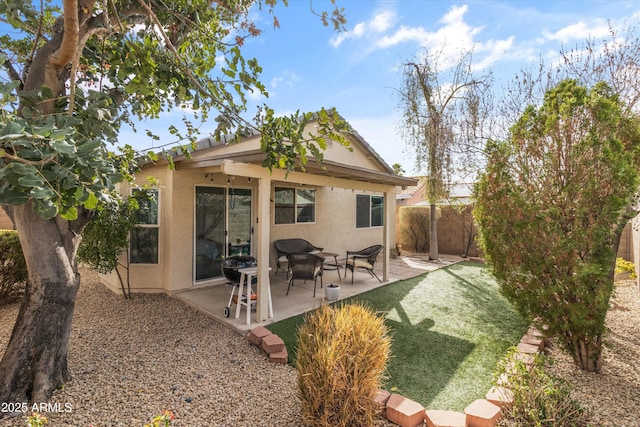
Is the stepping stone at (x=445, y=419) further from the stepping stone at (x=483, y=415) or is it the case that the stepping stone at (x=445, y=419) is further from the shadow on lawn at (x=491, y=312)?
the shadow on lawn at (x=491, y=312)

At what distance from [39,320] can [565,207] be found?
5.99 metres

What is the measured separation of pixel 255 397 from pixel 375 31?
19.3 feet

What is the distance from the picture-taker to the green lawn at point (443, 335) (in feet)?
11.7

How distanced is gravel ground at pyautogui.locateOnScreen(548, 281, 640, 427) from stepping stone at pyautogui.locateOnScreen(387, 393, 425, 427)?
152 cm

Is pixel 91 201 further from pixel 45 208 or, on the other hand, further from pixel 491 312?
pixel 491 312

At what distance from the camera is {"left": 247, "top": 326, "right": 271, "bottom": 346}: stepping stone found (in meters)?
4.51

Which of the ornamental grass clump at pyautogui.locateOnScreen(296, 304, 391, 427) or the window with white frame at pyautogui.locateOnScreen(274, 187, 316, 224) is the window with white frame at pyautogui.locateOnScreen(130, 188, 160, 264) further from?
the ornamental grass clump at pyautogui.locateOnScreen(296, 304, 391, 427)

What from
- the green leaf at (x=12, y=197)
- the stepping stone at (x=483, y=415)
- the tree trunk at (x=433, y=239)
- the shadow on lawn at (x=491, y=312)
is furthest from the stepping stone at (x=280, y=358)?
the tree trunk at (x=433, y=239)

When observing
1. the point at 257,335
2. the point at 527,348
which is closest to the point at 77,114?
the point at 257,335

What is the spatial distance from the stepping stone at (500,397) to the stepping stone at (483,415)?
0.10 m

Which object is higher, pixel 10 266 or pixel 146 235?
pixel 146 235

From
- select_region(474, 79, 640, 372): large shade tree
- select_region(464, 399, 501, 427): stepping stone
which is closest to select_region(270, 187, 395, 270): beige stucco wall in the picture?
select_region(474, 79, 640, 372): large shade tree

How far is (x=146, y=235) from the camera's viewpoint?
23.4ft

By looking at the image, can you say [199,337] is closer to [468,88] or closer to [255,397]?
[255,397]
